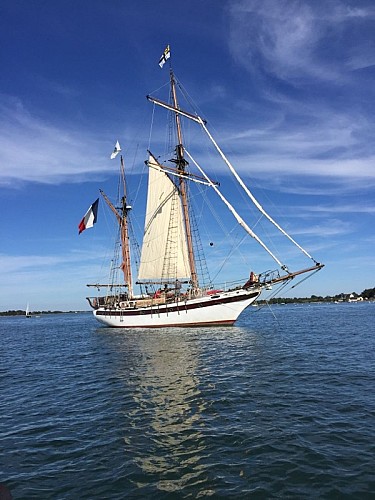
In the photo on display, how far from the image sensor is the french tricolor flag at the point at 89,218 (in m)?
55.9

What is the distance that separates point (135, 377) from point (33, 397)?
494 cm

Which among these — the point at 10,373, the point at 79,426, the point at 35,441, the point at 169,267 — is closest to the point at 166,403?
the point at 79,426

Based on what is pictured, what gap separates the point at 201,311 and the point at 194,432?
3551cm

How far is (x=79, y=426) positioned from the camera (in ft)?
38.5

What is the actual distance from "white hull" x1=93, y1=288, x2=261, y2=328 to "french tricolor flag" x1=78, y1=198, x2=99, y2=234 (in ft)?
50.4

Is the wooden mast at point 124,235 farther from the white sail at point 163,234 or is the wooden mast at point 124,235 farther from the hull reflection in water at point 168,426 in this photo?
the hull reflection in water at point 168,426

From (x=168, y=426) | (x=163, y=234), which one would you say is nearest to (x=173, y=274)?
(x=163, y=234)

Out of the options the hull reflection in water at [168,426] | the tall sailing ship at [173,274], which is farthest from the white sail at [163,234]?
the hull reflection in water at [168,426]

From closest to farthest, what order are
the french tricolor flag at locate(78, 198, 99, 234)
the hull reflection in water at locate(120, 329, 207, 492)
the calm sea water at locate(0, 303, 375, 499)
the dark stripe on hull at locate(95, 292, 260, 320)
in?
the calm sea water at locate(0, 303, 375, 499)
the hull reflection in water at locate(120, 329, 207, 492)
the dark stripe on hull at locate(95, 292, 260, 320)
the french tricolor flag at locate(78, 198, 99, 234)

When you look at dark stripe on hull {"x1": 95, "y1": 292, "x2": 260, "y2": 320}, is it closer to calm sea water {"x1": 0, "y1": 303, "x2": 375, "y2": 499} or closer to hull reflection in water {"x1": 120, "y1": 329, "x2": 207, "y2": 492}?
calm sea water {"x1": 0, "y1": 303, "x2": 375, "y2": 499}

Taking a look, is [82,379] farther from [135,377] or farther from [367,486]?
[367,486]

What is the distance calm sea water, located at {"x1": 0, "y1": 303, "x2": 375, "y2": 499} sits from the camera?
25.0 feet

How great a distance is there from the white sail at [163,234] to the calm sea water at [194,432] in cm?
3324

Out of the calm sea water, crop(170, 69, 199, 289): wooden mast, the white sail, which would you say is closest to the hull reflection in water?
the calm sea water
